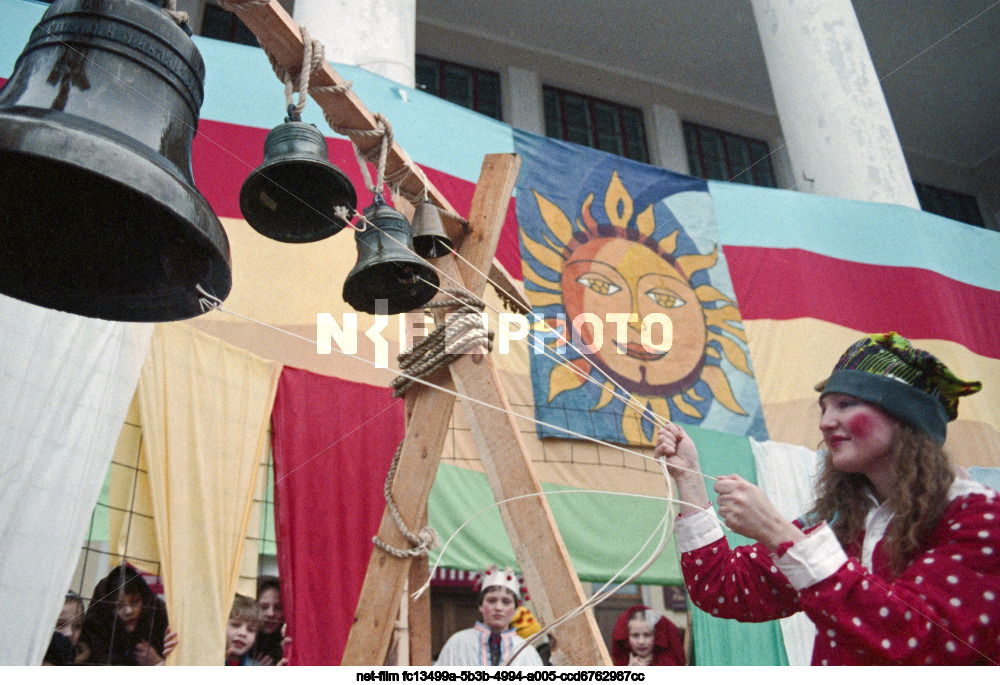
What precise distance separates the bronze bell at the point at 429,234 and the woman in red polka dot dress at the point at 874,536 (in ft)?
2.42

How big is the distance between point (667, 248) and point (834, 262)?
1123 mm

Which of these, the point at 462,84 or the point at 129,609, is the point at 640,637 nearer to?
the point at 129,609

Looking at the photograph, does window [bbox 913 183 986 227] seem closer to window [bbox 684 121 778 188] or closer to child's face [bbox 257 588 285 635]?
window [bbox 684 121 778 188]

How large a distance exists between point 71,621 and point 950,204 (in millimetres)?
9030

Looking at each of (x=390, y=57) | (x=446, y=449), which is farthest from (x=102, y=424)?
(x=390, y=57)

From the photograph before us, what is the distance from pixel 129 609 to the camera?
2467mm

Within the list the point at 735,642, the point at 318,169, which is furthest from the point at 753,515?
the point at 735,642

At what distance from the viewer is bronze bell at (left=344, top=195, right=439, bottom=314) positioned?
1.63 meters

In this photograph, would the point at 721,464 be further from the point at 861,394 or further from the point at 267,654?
the point at 861,394

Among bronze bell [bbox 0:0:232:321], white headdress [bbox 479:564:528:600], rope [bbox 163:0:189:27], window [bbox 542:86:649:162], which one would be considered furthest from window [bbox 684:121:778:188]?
bronze bell [bbox 0:0:232:321]

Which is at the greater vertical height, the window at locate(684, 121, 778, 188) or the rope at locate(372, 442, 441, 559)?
the window at locate(684, 121, 778, 188)

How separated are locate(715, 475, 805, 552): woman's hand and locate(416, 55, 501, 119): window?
6.08 metres

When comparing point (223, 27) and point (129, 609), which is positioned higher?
point (223, 27)

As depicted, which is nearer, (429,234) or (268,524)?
(429,234)
